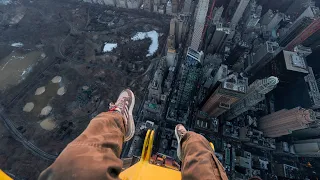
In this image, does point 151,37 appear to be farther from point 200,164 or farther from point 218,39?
point 200,164

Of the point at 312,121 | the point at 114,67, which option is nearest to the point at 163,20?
the point at 114,67

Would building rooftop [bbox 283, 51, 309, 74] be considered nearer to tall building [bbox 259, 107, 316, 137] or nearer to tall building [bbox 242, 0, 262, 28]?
tall building [bbox 259, 107, 316, 137]

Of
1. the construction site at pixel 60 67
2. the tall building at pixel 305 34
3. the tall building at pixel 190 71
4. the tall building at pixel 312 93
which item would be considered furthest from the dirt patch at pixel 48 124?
the tall building at pixel 305 34

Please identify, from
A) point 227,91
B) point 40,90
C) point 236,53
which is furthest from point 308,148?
point 40,90

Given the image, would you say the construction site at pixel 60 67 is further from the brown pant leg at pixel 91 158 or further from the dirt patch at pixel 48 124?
the brown pant leg at pixel 91 158

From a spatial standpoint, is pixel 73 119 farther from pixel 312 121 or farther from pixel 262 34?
pixel 262 34

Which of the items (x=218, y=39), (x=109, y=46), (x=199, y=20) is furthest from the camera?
(x=109, y=46)
